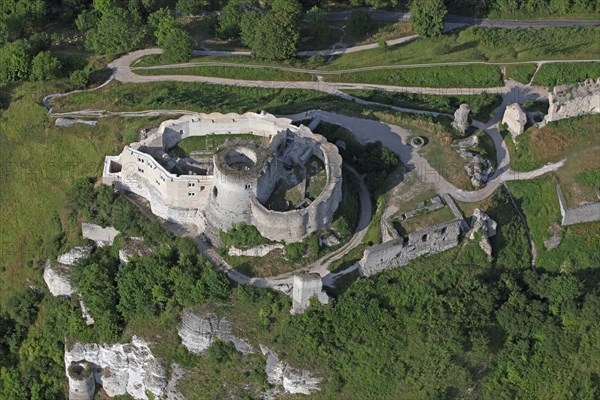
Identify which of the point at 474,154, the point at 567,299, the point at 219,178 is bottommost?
the point at 567,299

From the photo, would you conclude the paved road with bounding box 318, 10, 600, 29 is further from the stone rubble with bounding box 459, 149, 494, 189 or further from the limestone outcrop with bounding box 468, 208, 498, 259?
the limestone outcrop with bounding box 468, 208, 498, 259

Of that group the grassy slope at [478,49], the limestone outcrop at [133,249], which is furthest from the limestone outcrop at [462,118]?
the limestone outcrop at [133,249]

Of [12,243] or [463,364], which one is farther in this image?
[12,243]

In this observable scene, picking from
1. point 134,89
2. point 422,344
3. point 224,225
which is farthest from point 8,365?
point 422,344

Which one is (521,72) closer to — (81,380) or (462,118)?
(462,118)

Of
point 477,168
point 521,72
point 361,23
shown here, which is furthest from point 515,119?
point 361,23

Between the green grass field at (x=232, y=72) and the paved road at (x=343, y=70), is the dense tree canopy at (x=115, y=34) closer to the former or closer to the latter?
the paved road at (x=343, y=70)

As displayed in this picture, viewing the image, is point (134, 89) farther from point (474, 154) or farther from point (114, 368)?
point (474, 154)

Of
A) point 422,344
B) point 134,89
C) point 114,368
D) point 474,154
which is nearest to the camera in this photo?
point 422,344
